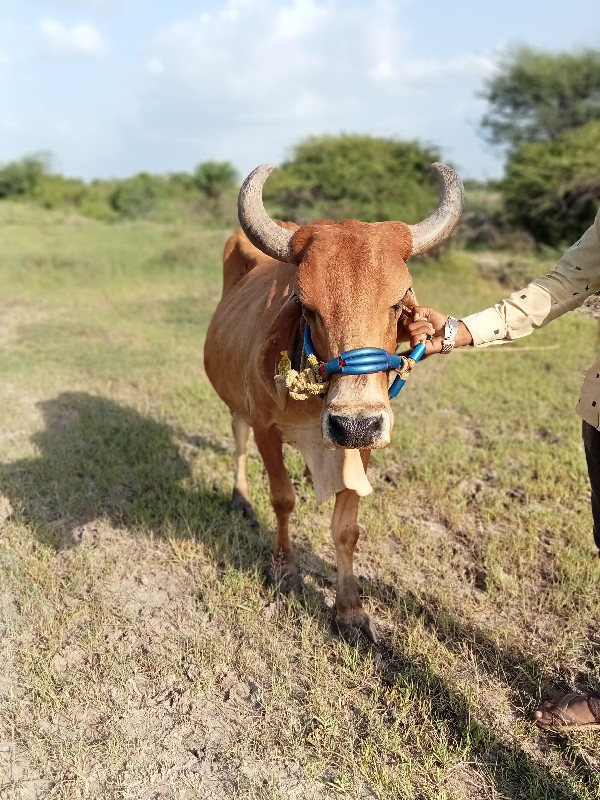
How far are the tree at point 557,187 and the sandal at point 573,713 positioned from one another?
13.7 metres

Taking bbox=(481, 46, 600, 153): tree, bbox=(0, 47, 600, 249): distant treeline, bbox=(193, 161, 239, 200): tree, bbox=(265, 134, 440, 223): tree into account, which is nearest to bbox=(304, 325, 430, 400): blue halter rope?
bbox=(0, 47, 600, 249): distant treeline

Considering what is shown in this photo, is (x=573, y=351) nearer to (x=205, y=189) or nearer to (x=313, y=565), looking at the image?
(x=313, y=565)

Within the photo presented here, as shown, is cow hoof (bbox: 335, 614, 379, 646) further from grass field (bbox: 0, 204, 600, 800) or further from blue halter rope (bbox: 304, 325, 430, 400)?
blue halter rope (bbox: 304, 325, 430, 400)

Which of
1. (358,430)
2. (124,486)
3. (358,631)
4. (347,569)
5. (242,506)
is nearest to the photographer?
(358,430)

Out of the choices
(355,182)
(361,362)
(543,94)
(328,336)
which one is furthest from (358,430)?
(543,94)

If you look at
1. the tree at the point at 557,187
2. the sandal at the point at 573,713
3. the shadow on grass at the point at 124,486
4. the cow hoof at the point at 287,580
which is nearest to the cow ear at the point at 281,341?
the cow hoof at the point at 287,580

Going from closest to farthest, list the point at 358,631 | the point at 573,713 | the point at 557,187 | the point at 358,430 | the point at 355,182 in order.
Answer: the point at 358,430 → the point at 573,713 → the point at 358,631 → the point at 557,187 → the point at 355,182

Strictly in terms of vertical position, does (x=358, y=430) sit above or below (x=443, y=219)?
below

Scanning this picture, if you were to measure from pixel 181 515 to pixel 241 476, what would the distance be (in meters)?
0.48

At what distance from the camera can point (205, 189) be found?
33.2m

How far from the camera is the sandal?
259cm

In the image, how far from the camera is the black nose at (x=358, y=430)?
2230 millimetres

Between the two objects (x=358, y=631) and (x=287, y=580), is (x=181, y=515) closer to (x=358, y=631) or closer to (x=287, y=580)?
(x=287, y=580)

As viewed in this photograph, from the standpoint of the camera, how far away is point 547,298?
263 cm
